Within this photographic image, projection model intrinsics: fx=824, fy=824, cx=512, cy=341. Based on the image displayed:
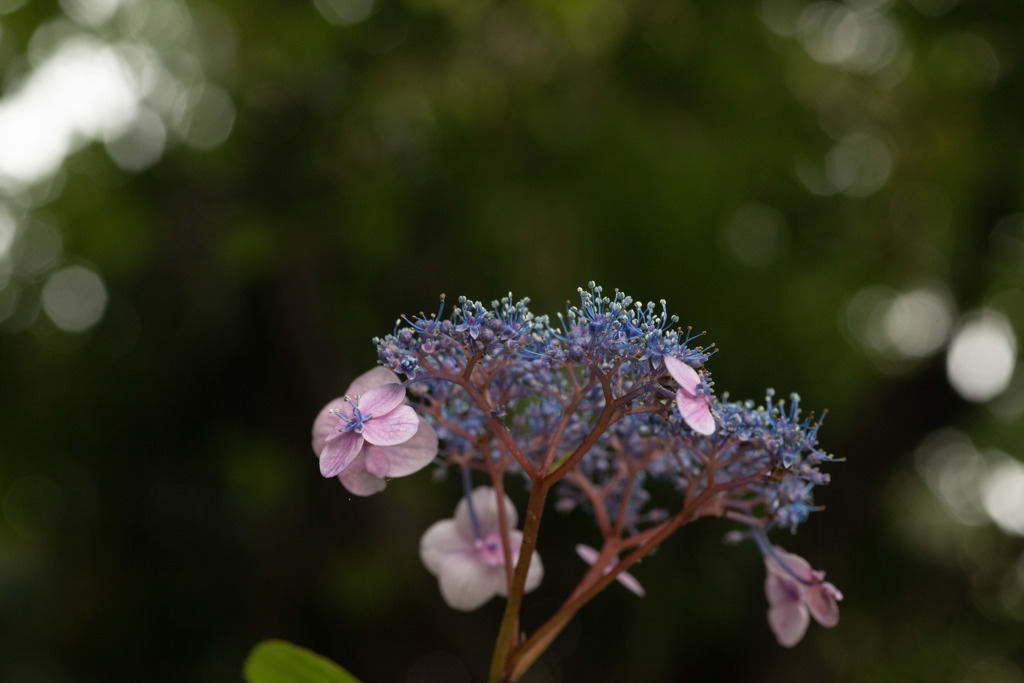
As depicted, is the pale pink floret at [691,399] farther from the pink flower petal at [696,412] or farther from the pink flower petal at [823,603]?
the pink flower petal at [823,603]

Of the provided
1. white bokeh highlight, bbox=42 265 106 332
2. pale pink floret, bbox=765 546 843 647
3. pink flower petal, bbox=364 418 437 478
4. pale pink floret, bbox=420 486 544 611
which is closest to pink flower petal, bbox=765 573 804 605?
pale pink floret, bbox=765 546 843 647

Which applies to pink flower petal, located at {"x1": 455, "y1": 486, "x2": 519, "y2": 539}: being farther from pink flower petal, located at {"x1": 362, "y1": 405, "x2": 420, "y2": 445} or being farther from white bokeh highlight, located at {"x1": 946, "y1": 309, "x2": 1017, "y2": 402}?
white bokeh highlight, located at {"x1": 946, "y1": 309, "x2": 1017, "y2": 402}

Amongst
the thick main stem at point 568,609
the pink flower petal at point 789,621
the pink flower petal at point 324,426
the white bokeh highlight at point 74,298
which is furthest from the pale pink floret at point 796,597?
the white bokeh highlight at point 74,298

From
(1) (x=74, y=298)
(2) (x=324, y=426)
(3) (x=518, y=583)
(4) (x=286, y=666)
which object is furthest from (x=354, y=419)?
(1) (x=74, y=298)

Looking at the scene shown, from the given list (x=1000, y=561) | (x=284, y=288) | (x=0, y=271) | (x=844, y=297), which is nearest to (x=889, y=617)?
(x=1000, y=561)

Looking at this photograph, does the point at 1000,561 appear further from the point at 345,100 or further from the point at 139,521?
the point at 139,521

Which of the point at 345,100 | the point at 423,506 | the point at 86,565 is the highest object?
the point at 345,100

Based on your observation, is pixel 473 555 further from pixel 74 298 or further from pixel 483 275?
pixel 74 298
